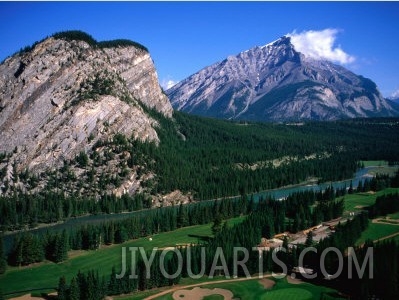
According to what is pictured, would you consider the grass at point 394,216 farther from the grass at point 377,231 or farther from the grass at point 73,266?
the grass at point 73,266

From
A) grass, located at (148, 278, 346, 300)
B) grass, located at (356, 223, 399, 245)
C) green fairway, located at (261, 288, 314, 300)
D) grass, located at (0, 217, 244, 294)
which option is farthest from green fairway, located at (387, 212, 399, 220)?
green fairway, located at (261, 288, 314, 300)

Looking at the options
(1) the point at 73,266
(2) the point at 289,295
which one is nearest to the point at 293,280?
(2) the point at 289,295

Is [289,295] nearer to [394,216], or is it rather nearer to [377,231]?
[377,231]

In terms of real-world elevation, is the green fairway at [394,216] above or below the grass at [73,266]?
above

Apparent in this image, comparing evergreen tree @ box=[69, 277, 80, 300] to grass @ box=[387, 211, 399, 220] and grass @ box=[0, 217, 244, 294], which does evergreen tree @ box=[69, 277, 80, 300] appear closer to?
grass @ box=[0, 217, 244, 294]

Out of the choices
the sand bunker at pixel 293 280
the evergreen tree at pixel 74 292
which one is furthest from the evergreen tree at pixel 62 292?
the sand bunker at pixel 293 280

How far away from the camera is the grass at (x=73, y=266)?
114m

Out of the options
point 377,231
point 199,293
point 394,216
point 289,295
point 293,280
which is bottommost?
point 289,295

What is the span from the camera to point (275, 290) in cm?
10494

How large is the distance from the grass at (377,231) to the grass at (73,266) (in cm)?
5073

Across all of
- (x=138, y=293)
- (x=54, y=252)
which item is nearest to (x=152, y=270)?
(x=138, y=293)

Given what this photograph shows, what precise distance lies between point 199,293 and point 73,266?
41.5m

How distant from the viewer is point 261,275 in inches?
4542

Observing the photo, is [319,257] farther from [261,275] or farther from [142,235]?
[142,235]
